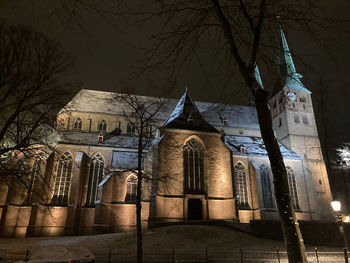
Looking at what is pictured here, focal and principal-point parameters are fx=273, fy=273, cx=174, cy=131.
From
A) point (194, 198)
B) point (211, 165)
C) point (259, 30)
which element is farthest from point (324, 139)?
point (259, 30)

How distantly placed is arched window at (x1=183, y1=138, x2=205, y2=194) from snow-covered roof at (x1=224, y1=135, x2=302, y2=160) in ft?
14.5

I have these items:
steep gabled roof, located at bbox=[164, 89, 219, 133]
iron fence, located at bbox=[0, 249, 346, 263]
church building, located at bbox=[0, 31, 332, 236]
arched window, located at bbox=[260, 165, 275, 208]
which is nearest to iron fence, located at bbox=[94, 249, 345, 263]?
iron fence, located at bbox=[0, 249, 346, 263]

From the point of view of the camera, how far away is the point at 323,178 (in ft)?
106

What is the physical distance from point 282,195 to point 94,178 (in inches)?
893

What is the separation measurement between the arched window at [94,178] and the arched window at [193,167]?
839 centimetres

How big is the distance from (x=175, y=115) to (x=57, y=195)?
12784 mm

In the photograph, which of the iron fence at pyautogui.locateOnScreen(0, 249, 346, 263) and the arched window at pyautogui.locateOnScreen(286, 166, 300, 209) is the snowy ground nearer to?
the iron fence at pyautogui.locateOnScreen(0, 249, 346, 263)

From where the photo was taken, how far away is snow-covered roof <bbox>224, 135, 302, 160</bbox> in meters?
28.8

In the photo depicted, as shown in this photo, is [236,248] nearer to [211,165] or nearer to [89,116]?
[211,165]

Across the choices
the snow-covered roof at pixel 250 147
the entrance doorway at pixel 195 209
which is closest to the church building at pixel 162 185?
the entrance doorway at pixel 195 209

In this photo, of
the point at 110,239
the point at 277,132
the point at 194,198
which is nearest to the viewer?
the point at 110,239

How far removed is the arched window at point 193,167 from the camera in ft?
75.0

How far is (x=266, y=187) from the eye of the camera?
91.0ft

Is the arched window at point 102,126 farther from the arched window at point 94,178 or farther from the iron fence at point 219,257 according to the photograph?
the iron fence at point 219,257
